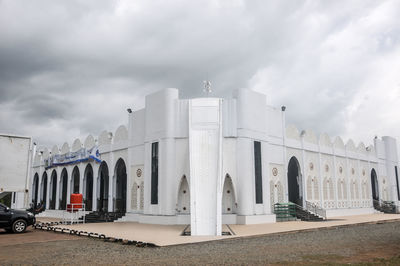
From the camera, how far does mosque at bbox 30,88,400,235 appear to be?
1917cm

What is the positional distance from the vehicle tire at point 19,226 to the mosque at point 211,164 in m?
7.33

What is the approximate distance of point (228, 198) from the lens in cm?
2095

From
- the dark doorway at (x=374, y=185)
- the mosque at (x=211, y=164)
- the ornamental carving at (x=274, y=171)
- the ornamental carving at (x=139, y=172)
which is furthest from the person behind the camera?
the dark doorway at (x=374, y=185)

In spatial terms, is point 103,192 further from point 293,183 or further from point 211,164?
point 293,183

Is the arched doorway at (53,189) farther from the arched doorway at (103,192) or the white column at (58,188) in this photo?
the arched doorway at (103,192)

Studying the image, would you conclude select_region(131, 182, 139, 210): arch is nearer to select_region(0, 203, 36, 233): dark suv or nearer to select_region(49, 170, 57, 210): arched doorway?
select_region(0, 203, 36, 233): dark suv

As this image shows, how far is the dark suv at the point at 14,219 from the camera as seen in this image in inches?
588

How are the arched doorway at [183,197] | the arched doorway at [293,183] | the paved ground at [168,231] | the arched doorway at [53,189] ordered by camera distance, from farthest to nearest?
the arched doorway at [53,189], the arched doorway at [293,183], the arched doorway at [183,197], the paved ground at [168,231]

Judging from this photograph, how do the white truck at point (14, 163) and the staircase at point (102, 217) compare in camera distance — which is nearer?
the white truck at point (14, 163)

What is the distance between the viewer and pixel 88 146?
1142 inches

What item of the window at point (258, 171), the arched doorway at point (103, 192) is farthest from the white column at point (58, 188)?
the window at point (258, 171)

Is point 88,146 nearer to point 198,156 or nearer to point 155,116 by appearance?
point 155,116

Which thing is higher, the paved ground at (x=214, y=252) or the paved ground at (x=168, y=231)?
the paved ground at (x=214, y=252)

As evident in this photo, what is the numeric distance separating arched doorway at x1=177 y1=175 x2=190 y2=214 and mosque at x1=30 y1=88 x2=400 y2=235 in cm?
6
